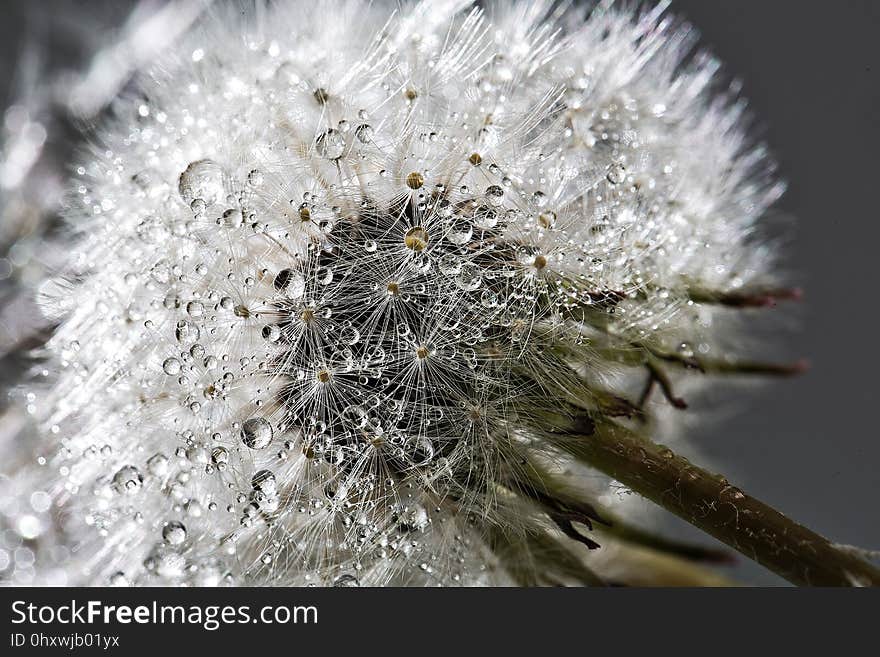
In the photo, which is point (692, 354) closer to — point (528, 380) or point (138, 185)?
point (528, 380)

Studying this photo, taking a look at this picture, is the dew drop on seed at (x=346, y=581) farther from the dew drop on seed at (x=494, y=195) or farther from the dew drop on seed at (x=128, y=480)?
the dew drop on seed at (x=494, y=195)

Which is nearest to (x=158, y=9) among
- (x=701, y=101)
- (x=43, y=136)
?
(x=43, y=136)

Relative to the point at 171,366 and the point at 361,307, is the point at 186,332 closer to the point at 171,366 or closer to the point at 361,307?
the point at 171,366

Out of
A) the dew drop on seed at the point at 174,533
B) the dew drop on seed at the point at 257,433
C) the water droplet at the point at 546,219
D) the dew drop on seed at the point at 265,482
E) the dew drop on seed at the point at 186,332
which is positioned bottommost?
the dew drop on seed at the point at 174,533

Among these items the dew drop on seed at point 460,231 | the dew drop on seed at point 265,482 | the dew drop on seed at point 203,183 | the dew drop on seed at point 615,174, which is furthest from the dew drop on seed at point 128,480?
the dew drop on seed at point 615,174

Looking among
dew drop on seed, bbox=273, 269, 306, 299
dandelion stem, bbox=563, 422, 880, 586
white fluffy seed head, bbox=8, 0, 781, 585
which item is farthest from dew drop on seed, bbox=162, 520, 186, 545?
dandelion stem, bbox=563, 422, 880, 586

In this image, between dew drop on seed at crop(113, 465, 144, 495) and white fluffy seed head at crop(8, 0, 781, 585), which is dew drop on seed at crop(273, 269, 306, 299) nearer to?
white fluffy seed head at crop(8, 0, 781, 585)

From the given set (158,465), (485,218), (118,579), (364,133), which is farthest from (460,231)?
(118,579)
